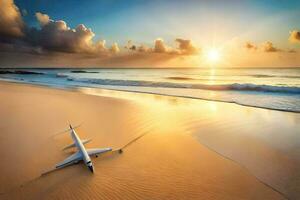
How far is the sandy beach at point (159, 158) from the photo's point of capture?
305cm

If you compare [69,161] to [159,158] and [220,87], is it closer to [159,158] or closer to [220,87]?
[159,158]

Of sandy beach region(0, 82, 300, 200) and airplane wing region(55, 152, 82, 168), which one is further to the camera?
airplane wing region(55, 152, 82, 168)

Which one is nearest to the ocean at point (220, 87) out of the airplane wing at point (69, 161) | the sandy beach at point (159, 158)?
the sandy beach at point (159, 158)

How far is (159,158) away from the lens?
4.03 metres

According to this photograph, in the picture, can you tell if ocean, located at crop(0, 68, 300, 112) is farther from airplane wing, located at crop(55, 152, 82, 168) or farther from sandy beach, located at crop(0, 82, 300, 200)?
airplane wing, located at crop(55, 152, 82, 168)

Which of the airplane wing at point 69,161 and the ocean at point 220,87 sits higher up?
the airplane wing at point 69,161

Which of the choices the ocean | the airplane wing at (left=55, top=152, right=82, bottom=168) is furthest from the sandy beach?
the ocean

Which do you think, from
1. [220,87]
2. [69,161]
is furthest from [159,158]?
[220,87]

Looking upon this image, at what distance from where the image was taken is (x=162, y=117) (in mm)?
7156

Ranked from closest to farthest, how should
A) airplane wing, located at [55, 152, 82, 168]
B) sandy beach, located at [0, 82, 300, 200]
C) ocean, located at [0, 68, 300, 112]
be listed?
1. sandy beach, located at [0, 82, 300, 200]
2. airplane wing, located at [55, 152, 82, 168]
3. ocean, located at [0, 68, 300, 112]

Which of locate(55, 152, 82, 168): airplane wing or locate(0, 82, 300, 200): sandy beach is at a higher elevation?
locate(55, 152, 82, 168): airplane wing

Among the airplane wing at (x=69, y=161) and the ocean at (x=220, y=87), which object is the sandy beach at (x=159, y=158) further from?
the ocean at (x=220, y=87)

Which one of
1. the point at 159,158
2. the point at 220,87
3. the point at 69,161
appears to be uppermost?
the point at 69,161

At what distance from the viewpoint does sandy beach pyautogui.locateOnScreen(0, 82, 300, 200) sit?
3049 mm
